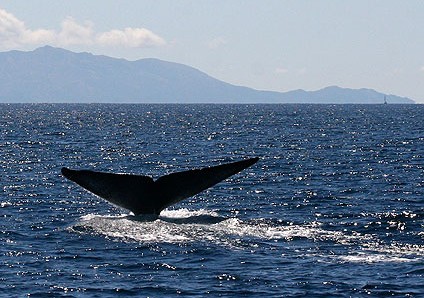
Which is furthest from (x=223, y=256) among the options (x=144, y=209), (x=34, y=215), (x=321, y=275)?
(x=34, y=215)

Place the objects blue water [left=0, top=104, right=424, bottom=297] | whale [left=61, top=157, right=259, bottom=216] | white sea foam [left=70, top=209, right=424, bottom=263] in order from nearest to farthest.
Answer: blue water [left=0, top=104, right=424, bottom=297] → white sea foam [left=70, top=209, right=424, bottom=263] → whale [left=61, top=157, right=259, bottom=216]

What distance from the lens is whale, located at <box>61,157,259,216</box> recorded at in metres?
26.1

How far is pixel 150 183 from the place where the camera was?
26.5 metres

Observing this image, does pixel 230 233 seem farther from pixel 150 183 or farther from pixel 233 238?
pixel 150 183

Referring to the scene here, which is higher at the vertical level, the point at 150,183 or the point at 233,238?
the point at 150,183

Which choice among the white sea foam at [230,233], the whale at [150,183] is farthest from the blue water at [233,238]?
the whale at [150,183]

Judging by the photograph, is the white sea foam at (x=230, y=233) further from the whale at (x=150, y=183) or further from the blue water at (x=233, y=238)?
the whale at (x=150, y=183)

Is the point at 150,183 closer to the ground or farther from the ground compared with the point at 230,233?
farther from the ground

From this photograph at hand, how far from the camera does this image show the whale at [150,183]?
85.6 feet

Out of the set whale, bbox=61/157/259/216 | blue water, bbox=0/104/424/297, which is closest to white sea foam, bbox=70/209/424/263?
blue water, bbox=0/104/424/297

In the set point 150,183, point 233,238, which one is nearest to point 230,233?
point 233,238

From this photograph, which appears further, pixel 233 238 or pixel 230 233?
pixel 230 233

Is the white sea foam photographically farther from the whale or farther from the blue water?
the whale

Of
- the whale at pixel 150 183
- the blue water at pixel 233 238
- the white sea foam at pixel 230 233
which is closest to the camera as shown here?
the blue water at pixel 233 238
